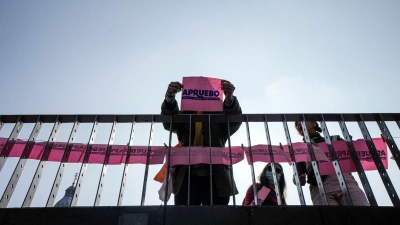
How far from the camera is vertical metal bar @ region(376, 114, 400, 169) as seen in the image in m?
3.00

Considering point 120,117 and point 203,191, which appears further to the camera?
point 120,117

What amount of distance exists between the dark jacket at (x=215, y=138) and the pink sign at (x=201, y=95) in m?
0.27

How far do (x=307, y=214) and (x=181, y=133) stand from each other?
6.74 ft

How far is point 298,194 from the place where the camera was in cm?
255

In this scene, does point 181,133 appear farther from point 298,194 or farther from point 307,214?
point 307,214

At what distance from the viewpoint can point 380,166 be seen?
2.92m

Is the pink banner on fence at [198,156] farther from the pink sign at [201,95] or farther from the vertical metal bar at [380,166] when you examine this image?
the vertical metal bar at [380,166]

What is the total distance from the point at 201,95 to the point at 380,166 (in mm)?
2209

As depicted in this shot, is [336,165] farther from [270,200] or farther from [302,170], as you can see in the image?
[270,200]

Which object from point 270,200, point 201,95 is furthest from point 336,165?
point 201,95

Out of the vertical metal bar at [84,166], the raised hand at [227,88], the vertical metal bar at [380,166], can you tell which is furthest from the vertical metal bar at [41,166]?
the vertical metal bar at [380,166]

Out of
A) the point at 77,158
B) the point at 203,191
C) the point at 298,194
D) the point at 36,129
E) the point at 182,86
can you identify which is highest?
the point at 182,86

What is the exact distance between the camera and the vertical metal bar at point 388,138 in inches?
118

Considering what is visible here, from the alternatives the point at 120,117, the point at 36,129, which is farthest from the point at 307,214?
the point at 36,129
